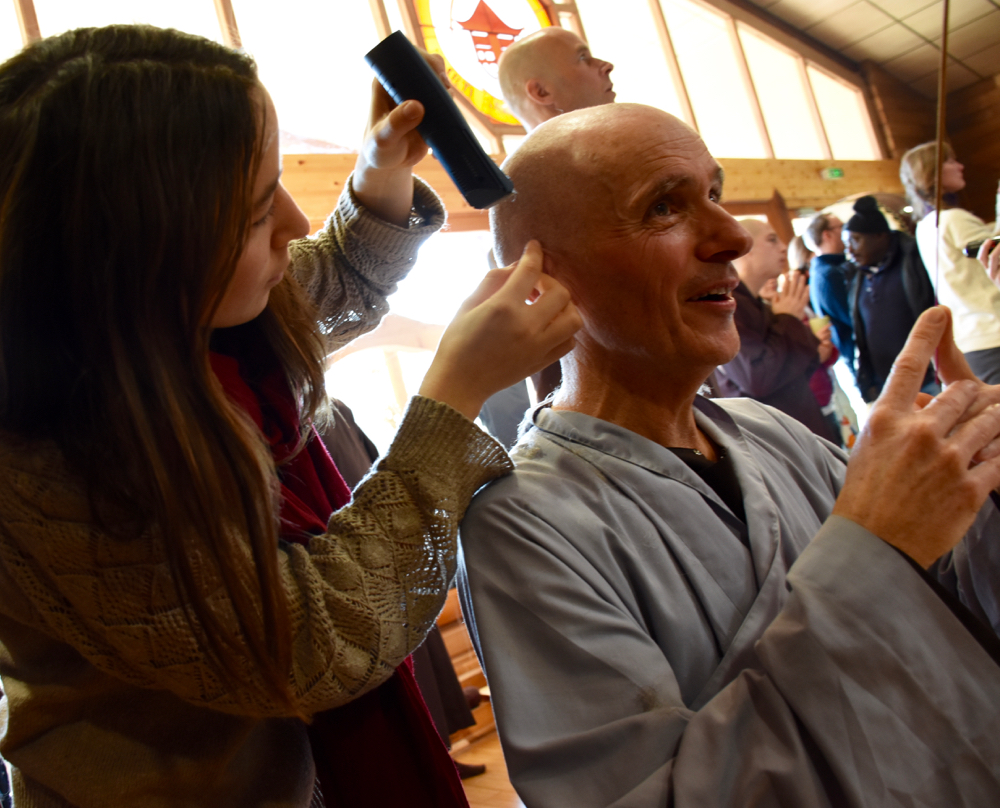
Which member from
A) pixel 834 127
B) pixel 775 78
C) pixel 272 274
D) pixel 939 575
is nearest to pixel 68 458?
pixel 272 274

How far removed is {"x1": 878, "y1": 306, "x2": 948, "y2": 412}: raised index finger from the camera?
3.05 ft

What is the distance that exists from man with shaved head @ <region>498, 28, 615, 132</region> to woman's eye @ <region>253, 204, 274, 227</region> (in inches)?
53.3

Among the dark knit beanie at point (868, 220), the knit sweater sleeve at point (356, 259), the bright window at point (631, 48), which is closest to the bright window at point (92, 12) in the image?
the knit sweater sleeve at point (356, 259)

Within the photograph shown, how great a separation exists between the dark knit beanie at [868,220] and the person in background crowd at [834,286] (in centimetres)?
50

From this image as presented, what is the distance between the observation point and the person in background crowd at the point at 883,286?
136 inches

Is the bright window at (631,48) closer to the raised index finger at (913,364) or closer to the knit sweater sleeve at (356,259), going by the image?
the knit sweater sleeve at (356,259)

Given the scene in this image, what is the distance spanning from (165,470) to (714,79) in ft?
25.1

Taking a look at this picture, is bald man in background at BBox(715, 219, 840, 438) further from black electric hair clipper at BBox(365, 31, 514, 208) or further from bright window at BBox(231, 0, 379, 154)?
bright window at BBox(231, 0, 379, 154)

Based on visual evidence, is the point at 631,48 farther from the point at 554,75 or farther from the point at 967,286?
the point at 554,75

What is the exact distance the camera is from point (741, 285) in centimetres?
289

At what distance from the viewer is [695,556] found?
1.02 metres

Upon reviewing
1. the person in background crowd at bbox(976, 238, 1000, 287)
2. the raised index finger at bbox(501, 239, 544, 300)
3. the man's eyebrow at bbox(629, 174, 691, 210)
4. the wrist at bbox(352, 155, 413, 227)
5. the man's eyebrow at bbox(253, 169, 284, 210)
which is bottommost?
the person in background crowd at bbox(976, 238, 1000, 287)

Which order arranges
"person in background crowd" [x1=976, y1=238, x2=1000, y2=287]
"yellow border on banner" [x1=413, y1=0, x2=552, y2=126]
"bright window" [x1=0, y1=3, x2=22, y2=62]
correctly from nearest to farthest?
"person in background crowd" [x1=976, y1=238, x2=1000, y2=287], "bright window" [x1=0, y1=3, x2=22, y2=62], "yellow border on banner" [x1=413, y1=0, x2=552, y2=126]

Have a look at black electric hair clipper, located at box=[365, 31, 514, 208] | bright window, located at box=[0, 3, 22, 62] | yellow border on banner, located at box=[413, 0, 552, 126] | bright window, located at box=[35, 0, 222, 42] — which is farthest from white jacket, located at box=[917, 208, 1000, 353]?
bright window, located at box=[0, 3, 22, 62]
